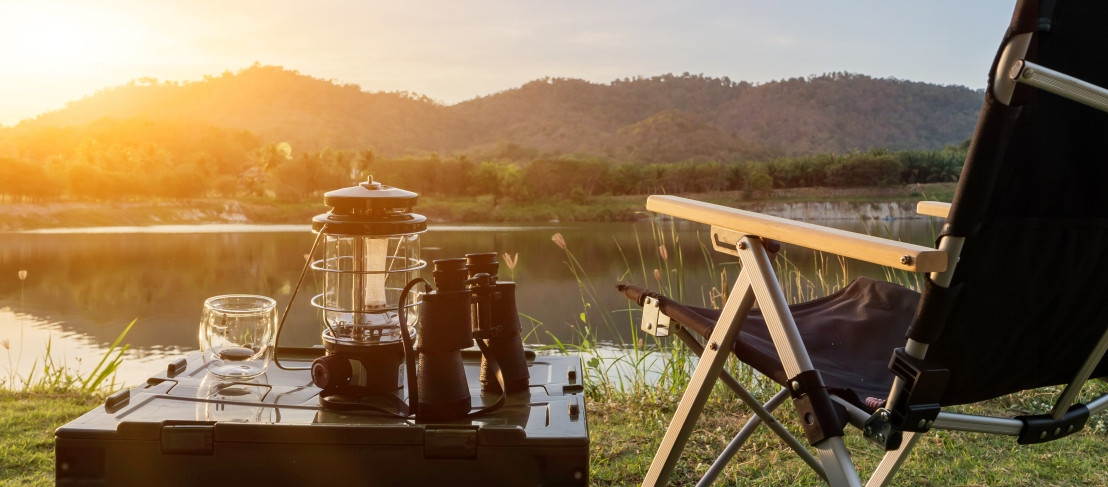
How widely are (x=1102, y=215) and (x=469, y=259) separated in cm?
106

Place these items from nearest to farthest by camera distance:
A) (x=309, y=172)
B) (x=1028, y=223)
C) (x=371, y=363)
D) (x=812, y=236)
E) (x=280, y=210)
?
1. (x=1028, y=223)
2. (x=812, y=236)
3. (x=371, y=363)
4. (x=280, y=210)
5. (x=309, y=172)

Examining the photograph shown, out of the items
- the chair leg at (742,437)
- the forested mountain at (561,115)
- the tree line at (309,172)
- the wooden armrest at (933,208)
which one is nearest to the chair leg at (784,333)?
the chair leg at (742,437)

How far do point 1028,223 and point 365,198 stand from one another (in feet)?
3.56

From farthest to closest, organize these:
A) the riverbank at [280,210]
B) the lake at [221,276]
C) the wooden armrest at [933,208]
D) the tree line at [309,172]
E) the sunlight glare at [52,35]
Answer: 1. the riverbank at [280,210]
2. the tree line at [309,172]
3. the sunlight glare at [52,35]
4. the lake at [221,276]
5. the wooden armrest at [933,208]

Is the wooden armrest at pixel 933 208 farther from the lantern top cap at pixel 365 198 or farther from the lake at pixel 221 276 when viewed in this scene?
the lantern top cap at pixel 365 198

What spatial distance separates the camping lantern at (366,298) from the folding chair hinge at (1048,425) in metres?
1.02

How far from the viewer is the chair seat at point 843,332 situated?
48.1 inches

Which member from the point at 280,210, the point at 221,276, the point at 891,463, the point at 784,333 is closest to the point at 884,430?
the point at 784,333

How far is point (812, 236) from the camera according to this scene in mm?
1083

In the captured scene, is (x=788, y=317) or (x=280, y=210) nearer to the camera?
(x=788, y=317)

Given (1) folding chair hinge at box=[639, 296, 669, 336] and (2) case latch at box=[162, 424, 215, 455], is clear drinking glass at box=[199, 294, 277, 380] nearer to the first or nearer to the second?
(2) case latch at box=[162, 424, 215, 455]

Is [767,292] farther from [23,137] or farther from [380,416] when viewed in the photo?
[23,137]

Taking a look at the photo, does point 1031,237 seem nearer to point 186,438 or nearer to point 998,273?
point 998,273

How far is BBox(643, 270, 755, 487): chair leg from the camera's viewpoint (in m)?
1.18
